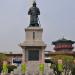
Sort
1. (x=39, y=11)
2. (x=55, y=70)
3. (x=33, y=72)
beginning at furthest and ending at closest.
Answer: (x=55, y=70) < (x=39, y=11) < (x=33, y=72)

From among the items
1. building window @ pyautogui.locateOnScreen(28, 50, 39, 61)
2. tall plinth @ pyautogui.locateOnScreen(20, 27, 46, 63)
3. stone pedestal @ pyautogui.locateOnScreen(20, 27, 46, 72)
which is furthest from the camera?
tall plinth @ pyautogui.locateOnScreen(20, 27, 46, 63)

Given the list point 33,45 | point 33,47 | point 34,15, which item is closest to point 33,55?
point 33,47

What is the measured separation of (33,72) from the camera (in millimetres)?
63062

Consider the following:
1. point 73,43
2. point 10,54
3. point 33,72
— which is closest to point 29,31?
point 33,72

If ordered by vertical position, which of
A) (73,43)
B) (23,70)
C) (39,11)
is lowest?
(23,70)

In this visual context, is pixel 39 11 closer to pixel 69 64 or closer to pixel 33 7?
pixel 33 7

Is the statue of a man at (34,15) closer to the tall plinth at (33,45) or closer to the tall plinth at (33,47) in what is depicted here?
the tall plinth at (33,47)

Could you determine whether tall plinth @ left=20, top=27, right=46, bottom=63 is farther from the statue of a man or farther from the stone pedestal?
the statue of a man

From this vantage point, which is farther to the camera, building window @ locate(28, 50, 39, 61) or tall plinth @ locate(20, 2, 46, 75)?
building window @ locate(28, 50, 39, 61)

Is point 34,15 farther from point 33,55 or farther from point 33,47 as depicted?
point 33,55

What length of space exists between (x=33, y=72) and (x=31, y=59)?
2411mm

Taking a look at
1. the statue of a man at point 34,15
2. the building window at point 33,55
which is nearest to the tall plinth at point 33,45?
the building window at point 33,55

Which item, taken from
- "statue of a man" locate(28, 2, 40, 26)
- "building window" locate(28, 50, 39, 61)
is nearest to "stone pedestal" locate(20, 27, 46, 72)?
"building window" locate(28, 50, 39, 61)

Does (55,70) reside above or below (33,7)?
below
